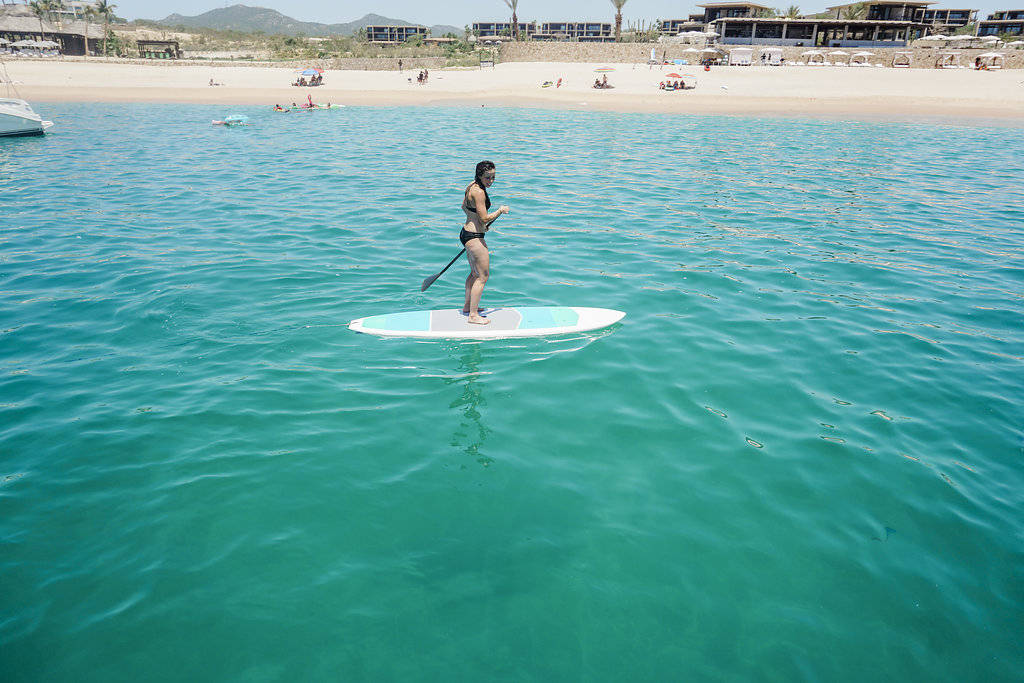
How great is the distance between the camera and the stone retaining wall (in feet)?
157

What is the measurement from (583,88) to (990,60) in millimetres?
31295

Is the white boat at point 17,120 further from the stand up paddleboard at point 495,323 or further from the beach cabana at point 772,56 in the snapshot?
the beach cabana at point 772,56

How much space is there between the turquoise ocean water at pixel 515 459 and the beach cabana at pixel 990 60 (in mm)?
44799

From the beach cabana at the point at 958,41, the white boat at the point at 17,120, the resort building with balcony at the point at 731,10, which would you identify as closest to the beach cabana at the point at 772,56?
the resort building with balcony at the point at 731,10

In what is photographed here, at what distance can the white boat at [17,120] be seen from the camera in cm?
2541

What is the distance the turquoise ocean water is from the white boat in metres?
16.9

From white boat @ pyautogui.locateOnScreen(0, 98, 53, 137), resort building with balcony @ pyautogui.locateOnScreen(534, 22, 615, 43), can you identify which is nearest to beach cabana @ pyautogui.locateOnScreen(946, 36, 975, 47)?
white boat @ pyautogui.locateOnScreen(0, 98, 53, 137)

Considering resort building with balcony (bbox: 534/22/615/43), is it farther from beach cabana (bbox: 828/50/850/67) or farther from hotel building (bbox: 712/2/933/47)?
beach cabana (bbox: 828/50/850/67)

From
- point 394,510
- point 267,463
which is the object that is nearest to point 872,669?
point 394,510

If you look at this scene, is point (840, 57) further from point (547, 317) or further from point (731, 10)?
point (547, 317)

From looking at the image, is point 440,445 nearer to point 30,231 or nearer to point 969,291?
point 969,291

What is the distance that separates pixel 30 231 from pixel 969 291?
18.9 m

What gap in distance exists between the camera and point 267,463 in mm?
5703

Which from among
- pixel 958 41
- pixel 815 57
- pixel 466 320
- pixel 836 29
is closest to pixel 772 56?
pixel 815 57
